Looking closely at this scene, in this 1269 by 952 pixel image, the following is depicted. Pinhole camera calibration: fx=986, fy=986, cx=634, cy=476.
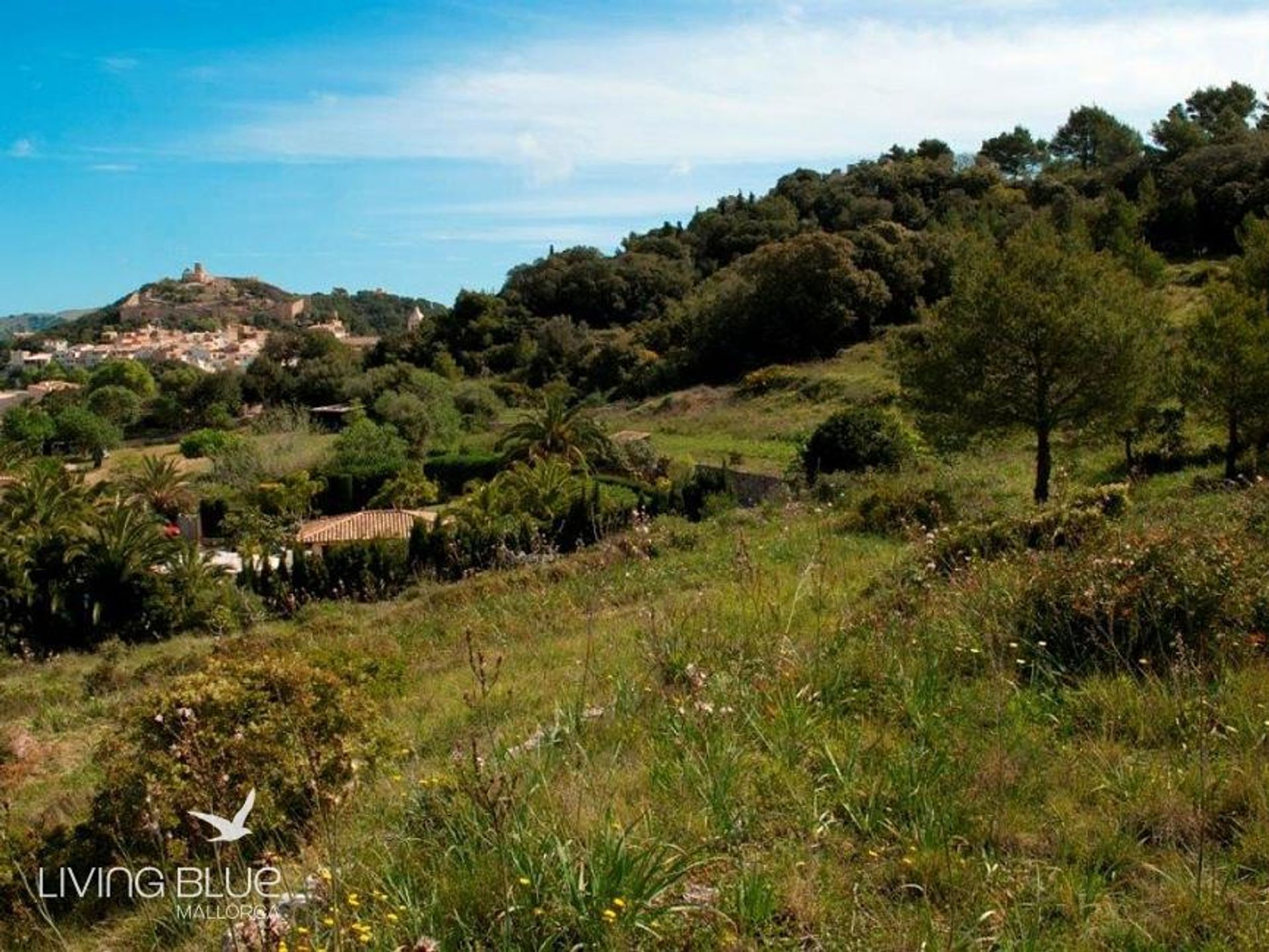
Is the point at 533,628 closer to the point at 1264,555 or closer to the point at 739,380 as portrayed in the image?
the point at 1264,555

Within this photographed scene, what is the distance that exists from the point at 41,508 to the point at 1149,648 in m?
23.9

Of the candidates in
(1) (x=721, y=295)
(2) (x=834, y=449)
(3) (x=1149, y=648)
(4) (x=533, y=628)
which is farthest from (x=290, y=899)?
(1) (x=721, y=295)

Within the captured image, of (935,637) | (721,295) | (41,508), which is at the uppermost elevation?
(721,295)

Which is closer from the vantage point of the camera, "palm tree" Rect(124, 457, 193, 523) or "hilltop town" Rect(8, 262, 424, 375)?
"palm tree" Rect(124, 457, 193, 523)

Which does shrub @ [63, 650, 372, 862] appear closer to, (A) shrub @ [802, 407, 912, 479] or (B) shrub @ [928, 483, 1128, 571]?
(B) shrub @ [928, 483, 1128, 571]

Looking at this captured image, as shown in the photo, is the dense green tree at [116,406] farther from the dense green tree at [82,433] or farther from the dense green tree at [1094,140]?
the dense green tree at [1094,140]

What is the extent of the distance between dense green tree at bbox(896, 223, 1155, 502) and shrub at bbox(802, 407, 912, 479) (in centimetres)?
453

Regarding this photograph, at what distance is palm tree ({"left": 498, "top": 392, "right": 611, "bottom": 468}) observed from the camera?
32.2 m

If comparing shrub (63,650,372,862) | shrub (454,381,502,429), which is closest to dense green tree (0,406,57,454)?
shrub (454,381,502,429)


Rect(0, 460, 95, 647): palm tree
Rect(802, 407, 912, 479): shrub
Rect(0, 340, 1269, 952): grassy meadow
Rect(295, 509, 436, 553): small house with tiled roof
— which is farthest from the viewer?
Rect(295, 509, 436, 553): small house with tiled roof

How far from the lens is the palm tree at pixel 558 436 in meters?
32.2

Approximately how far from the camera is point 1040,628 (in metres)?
4.79

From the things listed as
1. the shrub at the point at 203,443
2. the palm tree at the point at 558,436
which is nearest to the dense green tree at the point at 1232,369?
the palm tree at the point at 558,436

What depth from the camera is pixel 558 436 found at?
32406mm
